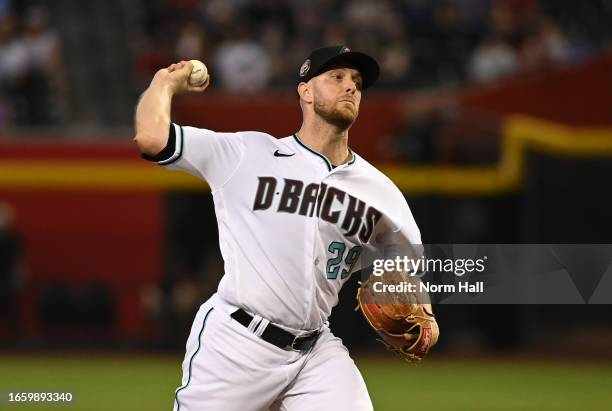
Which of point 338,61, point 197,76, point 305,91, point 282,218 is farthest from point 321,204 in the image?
point 197,76

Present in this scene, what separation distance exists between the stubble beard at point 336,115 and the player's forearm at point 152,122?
0.71 metres

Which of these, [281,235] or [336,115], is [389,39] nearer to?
[336,115]

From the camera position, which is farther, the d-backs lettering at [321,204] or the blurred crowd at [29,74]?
the blurred crowd at [29,74]

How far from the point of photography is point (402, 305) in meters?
4.91

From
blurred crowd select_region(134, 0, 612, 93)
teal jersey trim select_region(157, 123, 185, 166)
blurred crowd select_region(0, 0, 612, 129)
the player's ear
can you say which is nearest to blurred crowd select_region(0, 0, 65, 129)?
blurred crowd select_region(0, 0, 612, 129)

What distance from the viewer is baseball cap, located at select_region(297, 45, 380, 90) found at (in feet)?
15.8

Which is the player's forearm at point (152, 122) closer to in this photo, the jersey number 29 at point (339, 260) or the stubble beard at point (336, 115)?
the stubble beard at point (336, 115)

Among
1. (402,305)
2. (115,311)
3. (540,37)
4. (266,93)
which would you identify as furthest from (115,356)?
(402,305)

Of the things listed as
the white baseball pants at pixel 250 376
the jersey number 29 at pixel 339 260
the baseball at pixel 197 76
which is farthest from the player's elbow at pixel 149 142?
the jersey number 29 at pixel 339 260

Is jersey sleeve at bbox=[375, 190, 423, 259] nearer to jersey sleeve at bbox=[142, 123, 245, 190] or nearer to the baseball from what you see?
jersey sleeve at bbox=[142, 123, 245, 190]

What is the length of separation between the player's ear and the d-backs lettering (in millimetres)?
398

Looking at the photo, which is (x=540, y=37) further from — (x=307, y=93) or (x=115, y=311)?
(x=307, y=93)

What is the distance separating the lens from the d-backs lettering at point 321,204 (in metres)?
4.69

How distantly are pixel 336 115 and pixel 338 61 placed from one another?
25cm
